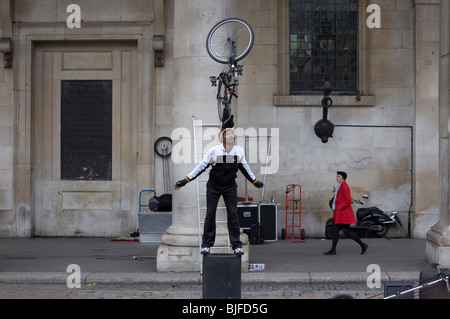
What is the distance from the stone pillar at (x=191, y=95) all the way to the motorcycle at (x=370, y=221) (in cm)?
513

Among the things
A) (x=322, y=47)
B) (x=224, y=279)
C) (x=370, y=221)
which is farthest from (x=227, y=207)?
(x=322, y=47)

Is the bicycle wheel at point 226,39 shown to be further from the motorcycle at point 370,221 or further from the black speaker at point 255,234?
the motorcycle at point 370,221

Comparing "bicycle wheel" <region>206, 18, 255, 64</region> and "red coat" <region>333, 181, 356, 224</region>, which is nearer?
"bicycle wheel" <region>206, 18, 255, 64</region>

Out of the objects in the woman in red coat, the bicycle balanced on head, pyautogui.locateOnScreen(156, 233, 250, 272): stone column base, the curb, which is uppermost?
the bicycle balanced on head

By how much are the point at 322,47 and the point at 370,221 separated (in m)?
4.48

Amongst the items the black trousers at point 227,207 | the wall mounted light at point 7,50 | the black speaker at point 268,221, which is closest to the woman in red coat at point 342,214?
the black speaker at point 268,221

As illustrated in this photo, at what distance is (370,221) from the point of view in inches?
660

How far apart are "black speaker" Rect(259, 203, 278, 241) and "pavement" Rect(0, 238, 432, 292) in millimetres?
264

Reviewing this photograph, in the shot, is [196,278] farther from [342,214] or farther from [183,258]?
[342,214]

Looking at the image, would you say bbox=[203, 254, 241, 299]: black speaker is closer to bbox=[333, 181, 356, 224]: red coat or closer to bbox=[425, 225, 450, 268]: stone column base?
bbox=[425, 225, 450, 268]: stone column base

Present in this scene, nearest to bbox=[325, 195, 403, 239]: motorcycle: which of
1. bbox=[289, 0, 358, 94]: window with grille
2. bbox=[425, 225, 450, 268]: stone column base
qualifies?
bbox=[289, 0, 358, 94]: window with grille

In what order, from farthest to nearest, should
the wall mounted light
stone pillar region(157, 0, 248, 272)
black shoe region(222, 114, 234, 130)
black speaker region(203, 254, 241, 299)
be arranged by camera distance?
the wall mounted light < stone pillar region(157, 0, 248, 272) < black shoe region(222, 114, 234, 130) < black speaker region(203, 254, 241, 299)

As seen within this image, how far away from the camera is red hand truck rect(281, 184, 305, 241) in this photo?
1697cm
